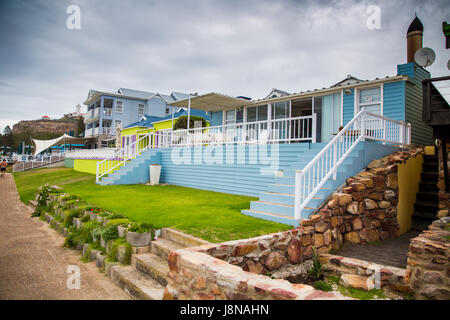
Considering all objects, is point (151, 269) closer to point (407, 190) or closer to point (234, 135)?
point (407, 190)

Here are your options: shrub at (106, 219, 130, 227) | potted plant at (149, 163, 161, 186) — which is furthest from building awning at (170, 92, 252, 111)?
shrub at (106, 219, 130, 227)

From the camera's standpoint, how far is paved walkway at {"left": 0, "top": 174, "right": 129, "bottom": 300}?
3.66 m

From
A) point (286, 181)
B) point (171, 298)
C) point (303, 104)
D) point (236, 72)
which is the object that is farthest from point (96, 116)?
point (171, 298)

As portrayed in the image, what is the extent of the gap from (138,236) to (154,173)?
7.89m

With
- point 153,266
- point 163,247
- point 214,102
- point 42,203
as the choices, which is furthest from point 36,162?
point 153,266

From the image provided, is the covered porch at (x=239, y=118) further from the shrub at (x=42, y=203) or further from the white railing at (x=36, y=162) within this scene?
the white railing at (x=36, y=162)

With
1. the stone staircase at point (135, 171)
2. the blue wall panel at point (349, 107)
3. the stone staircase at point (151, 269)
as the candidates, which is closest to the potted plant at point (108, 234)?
the stone staircase at point (151, 269)

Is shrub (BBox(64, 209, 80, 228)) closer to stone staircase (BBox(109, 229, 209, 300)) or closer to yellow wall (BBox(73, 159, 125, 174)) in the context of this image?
stone staircase (BBox(109, 229, 209, 300))

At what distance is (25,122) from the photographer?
332ft

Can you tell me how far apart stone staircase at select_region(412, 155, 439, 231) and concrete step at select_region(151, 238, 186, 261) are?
626cm

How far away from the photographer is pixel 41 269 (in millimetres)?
4535

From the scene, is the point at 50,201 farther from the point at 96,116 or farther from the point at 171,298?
the point at 96,116

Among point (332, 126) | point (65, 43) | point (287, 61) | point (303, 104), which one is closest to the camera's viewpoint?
point (65, 43)

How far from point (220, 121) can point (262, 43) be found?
183 inches
